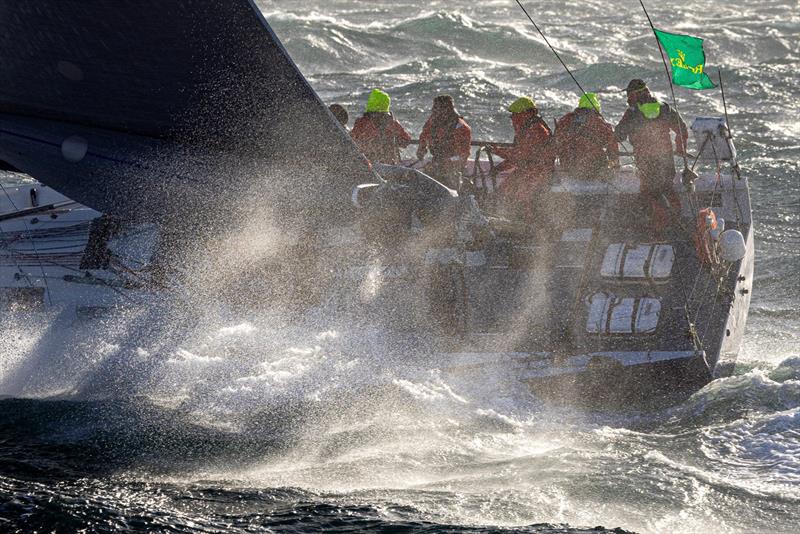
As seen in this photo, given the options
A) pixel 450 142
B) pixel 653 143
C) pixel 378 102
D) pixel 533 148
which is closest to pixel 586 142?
pixel 533 148

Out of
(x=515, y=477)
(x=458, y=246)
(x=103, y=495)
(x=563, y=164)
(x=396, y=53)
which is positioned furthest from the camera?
(x=396, y=53)

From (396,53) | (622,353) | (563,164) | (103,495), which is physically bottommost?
(103,495)

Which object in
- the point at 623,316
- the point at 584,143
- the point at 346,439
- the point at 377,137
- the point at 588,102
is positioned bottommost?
the point at 346,439

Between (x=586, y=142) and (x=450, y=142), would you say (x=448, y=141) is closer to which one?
(x=450, y=142)

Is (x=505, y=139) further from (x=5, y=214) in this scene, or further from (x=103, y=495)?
(x=103, y=495)

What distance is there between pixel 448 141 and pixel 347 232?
1.50m

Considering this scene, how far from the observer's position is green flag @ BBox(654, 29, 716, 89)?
821cm

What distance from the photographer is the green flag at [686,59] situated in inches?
323

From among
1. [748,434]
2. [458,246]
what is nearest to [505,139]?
[458,246]

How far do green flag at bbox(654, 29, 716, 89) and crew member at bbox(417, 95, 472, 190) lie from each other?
1.91m

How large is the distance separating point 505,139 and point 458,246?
7725mm

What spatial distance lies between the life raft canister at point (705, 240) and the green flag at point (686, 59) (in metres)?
0.98

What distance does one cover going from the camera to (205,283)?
28.6 feet

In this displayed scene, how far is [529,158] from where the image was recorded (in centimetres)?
923
